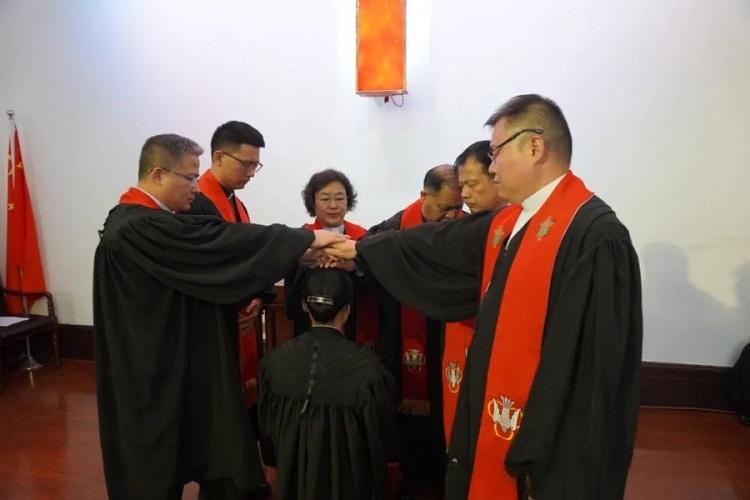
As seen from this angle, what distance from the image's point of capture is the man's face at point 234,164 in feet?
9.83

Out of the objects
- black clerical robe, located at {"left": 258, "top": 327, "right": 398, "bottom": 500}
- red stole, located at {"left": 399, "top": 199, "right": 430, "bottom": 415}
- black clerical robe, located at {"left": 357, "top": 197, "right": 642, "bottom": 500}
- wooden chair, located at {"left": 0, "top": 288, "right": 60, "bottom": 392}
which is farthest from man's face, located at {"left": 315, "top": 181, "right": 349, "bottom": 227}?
wooden chair, located at {"left": 0, "top": 288, "right": 60, "bottom": 392}

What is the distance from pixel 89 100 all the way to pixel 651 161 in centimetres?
458

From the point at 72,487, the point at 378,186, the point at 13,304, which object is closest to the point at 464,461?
the point at 72,487

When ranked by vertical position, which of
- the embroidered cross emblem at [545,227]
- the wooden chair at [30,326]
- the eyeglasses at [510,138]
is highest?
the eyeglasses at [510,138]

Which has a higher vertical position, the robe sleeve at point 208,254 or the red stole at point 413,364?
the robe sleeve at point 208,254

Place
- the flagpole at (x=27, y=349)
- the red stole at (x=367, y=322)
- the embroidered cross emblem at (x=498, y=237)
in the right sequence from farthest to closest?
the flagpole at (x=27, y=349) → the red stole at (x=367, y=322) → the embroidered cross emblem at (x=498, y=237)

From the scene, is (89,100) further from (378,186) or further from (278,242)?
(278,242)

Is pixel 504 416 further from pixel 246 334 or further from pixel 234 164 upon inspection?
pixel 234 164

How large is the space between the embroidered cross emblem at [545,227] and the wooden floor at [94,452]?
7.01 feet

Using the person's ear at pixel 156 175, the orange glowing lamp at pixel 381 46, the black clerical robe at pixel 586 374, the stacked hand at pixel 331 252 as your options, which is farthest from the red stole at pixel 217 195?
the black clerical robe at pixel 586 374

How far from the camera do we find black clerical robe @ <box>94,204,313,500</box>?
87.1 inches

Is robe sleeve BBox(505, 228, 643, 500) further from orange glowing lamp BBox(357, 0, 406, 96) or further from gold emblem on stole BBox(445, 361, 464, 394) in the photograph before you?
orange glowing lamp BBox(357, 0, 406, 96)

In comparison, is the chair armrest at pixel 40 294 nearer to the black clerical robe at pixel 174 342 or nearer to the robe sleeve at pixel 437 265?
the black clerical robe at pixel 174 342

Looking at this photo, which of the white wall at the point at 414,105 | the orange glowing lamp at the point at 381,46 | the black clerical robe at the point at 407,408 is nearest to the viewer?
the black clerical robe at the point at 407,408
